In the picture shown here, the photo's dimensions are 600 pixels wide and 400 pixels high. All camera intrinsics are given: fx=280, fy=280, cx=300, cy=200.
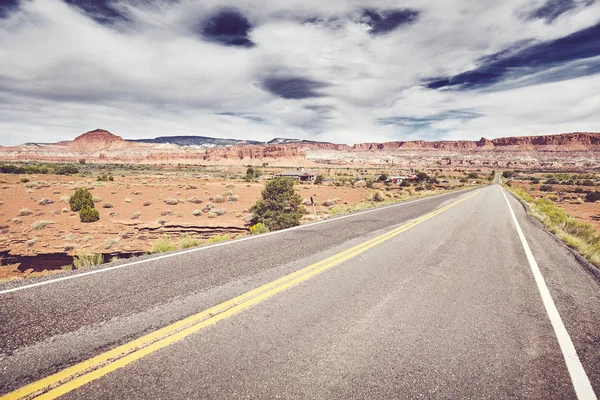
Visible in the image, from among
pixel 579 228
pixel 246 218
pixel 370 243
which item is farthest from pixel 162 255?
pixel 579 228

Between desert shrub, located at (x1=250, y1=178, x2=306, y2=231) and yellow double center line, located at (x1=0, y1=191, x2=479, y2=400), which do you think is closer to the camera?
yellow double center line, located at (x1=0, y1=191, x2=479, y2=400)

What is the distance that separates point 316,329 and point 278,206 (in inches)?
470

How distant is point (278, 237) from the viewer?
8211 mm

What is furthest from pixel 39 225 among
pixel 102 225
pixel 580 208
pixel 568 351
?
pixel 580 208

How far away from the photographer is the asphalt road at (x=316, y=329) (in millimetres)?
→ 2576

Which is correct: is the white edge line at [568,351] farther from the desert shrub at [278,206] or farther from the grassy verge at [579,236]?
the desert shrub at [278,206]

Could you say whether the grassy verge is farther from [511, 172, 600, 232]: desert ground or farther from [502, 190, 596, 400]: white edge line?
[511, 172, 600, 232]: desert ground

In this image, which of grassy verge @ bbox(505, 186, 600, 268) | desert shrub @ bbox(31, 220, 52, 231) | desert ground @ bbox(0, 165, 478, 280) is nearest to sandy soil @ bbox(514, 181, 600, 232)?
grassy verge @ bbox(505, 186, 600, 268)

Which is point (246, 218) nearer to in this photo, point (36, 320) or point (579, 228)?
point (36, 320)

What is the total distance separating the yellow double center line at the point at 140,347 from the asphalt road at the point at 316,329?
7cm

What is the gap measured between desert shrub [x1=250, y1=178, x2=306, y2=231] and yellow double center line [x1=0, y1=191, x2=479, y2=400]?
9394mm

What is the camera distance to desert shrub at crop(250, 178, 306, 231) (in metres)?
14.4

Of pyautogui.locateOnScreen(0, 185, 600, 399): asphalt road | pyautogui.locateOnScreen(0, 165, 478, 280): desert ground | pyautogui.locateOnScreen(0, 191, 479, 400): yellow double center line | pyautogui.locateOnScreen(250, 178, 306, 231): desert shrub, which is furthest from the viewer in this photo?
pyautogui.locateOnScreen(250, 178, 306, 231): desert shrub

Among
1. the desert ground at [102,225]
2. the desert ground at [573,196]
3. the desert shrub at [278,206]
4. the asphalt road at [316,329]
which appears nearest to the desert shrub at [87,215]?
the desert ground at [102,225]
